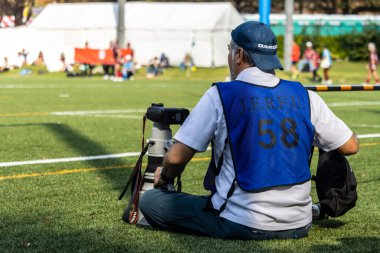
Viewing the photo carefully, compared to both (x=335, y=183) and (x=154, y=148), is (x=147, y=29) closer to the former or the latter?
(x=154, y=148)

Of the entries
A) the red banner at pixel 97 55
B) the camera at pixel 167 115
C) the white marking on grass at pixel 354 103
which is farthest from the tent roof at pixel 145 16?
the camera at pixel 167 115

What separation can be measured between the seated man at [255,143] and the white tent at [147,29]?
4142 centimetres

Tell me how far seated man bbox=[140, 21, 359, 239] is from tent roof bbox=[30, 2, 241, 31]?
41.4 metres

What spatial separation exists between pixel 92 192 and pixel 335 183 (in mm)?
2661

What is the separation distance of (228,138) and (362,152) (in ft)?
22.9

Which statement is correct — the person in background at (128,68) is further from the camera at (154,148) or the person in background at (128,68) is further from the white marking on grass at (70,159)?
the camera at (154,148)

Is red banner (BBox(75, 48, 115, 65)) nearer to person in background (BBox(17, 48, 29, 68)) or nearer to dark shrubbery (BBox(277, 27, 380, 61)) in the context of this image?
person in background (BBox(17, 48, 29, 68))

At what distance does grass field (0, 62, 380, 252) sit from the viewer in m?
5.84

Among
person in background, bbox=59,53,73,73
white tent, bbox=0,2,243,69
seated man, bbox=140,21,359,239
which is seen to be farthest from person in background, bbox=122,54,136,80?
seated man, bbox=140,21,359,239

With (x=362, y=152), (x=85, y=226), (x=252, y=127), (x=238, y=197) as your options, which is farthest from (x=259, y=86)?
(x=362, y=152)

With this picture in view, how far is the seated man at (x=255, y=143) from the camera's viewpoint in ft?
18.5

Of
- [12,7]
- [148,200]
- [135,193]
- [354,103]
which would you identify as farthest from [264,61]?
[354,103]

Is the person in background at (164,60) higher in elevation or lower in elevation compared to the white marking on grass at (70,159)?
lower

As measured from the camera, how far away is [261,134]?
222 inches
